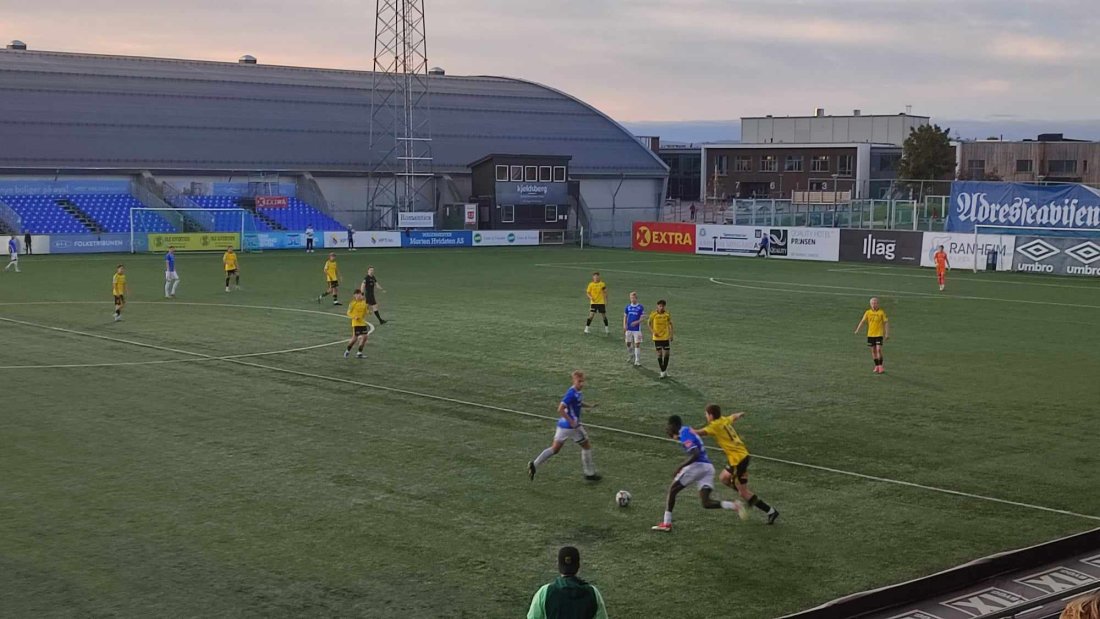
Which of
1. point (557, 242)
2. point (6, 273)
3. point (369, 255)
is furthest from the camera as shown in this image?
point (557, 242)

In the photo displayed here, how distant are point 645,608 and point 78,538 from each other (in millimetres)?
6850

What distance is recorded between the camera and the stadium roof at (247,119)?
256ft

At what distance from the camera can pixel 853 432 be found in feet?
63.6

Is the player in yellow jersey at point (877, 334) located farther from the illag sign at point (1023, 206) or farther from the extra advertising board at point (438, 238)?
the extra advertising board at point (438, 238)

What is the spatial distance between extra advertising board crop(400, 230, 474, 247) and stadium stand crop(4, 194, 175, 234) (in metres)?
15.6

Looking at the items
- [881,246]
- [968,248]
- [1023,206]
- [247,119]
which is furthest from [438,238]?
[1023,206]

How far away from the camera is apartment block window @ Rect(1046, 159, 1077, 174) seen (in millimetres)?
91625

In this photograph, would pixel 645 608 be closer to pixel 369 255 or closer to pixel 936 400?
pixel 936 400

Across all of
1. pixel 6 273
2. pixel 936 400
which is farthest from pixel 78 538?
pixel 6 273

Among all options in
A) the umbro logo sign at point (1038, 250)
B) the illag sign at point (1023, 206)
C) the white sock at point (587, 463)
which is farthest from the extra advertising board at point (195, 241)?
the white sock at point (587, 463)

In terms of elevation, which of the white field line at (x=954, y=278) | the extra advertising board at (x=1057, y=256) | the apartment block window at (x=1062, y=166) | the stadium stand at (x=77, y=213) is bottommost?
the white field line at (x=954, y=278)

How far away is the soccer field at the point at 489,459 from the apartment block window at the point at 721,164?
3142 inches

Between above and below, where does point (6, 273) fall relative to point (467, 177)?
below

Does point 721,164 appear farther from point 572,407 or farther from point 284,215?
point 572,407
